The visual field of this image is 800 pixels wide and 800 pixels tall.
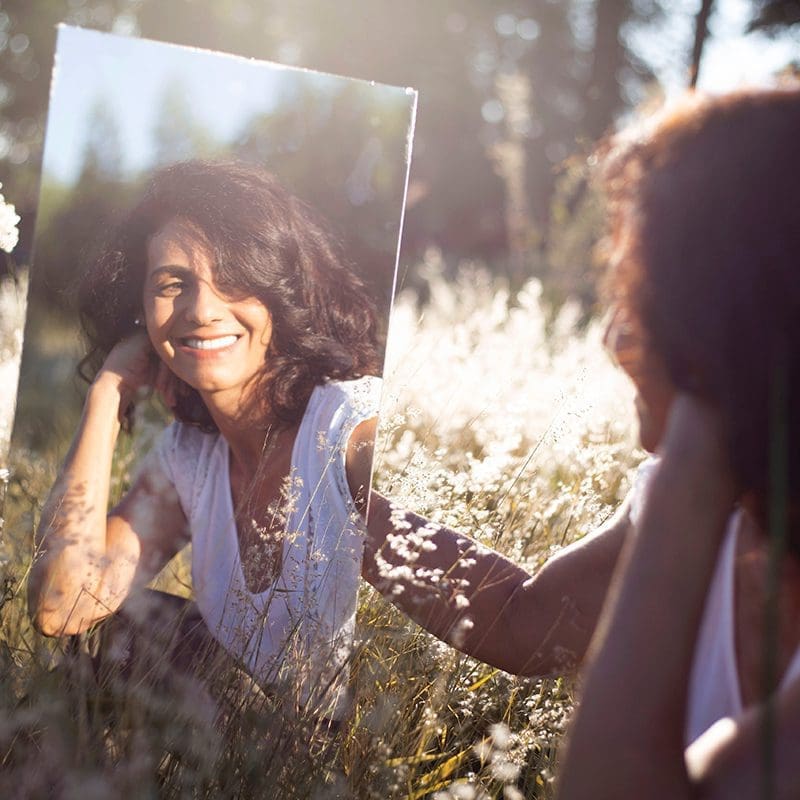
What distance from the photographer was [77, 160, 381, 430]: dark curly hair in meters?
1.85

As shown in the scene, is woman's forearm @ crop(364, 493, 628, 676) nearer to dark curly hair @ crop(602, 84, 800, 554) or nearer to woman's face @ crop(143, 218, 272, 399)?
woman's face @ crop(143, 218, 272, 399)

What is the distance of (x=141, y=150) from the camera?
6.01 feet

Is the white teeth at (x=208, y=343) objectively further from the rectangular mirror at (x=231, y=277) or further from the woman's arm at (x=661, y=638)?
the woman's arm at (x=661, y=638)

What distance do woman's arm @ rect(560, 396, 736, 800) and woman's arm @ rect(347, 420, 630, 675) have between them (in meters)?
0.64

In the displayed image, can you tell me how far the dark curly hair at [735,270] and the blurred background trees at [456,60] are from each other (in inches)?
305

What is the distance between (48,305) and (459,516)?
0.93 meters

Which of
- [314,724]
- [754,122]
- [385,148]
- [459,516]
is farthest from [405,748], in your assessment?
[754,122]

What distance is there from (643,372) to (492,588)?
751mm

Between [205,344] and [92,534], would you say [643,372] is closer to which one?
[205,344]

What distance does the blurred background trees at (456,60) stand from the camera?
12.8 metres

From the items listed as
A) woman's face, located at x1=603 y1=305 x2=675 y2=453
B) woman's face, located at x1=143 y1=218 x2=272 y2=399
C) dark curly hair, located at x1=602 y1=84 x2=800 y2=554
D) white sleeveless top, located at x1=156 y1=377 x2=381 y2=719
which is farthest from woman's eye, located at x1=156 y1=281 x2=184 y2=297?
dark curly hair, located at x1=602 y1=84 x2=800 y2=554

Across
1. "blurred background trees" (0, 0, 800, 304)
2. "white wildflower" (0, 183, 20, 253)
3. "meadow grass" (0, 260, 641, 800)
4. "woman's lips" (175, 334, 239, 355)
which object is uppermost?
"blurred background trees" (0, 0, 800, 304)

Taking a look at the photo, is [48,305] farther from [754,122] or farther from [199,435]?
[754,122]

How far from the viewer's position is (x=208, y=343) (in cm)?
191
